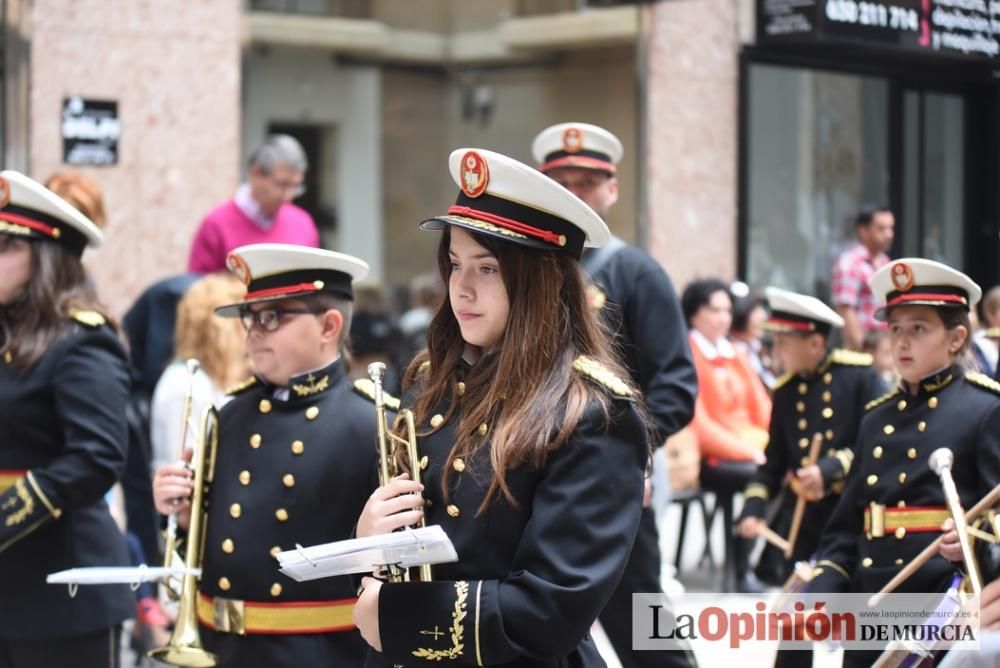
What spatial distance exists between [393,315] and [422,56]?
2990 millimetres

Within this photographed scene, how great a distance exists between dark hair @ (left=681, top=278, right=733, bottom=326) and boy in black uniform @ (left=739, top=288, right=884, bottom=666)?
7.61 ft

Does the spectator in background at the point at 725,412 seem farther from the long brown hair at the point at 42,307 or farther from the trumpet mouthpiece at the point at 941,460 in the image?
the long brown hair at the point at 42,307

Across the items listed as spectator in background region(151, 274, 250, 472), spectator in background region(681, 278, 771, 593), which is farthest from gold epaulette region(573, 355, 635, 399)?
spectator in background region(681, 278, 771, 593)

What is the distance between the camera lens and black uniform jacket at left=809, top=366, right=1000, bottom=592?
15.8 feet

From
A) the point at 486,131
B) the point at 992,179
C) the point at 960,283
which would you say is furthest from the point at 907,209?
the point at 960,283

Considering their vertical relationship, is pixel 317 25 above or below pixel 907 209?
above

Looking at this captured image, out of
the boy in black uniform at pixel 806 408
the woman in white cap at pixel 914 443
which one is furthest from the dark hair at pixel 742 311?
the woman in white cap at pixel 914 443

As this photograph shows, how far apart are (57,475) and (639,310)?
2298 millimetres

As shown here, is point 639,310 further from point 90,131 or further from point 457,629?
point 90,131

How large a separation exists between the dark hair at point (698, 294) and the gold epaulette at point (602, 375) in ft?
21.1

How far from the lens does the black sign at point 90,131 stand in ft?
30.4

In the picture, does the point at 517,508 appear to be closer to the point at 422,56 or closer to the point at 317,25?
the point at 317,25

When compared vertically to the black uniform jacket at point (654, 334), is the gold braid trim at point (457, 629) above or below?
below

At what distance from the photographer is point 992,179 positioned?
13172 mm
